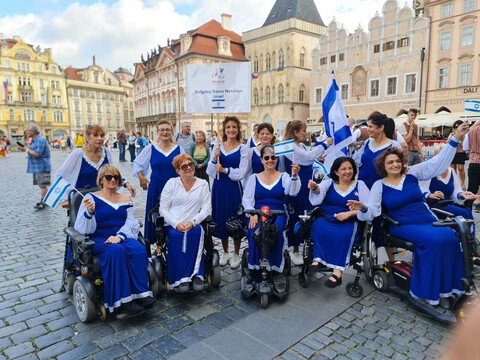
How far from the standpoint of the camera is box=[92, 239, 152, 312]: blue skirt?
10.6ft

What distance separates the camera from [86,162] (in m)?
4.30

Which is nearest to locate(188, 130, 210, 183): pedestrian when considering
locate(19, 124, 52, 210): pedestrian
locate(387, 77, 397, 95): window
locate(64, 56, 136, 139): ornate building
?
locate(19, 124, 52, 210): pedestrian

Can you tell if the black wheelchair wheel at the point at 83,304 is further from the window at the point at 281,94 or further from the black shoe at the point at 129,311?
the window at the point at 281,94

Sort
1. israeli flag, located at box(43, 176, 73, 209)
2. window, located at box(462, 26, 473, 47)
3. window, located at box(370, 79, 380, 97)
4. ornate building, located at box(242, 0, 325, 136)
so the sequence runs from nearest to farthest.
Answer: israeli flag, located at box(43, 176, 73, 209)
window, located at box(462, 26, 473, 47)
window, located at box(370, 79, 380, 97)
ornate building, located at box(242, 0, 325, 136)

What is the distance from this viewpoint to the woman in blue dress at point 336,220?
3857 mm

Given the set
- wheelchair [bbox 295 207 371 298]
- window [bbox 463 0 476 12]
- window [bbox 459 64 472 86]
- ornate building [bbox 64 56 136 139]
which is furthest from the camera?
ornate building [bbox 64 56 136 139]

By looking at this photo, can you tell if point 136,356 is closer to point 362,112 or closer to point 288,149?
point 288,149

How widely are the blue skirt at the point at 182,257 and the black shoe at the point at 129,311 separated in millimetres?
483

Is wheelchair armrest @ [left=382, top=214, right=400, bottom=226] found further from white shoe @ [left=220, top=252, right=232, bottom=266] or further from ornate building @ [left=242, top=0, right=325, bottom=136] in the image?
ornate building @ [left=242, top=0, right=325, bottom=136]

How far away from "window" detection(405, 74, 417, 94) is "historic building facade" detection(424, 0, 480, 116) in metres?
1.12

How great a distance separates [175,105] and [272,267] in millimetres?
50707

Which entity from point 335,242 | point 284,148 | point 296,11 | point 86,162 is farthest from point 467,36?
point 86,162

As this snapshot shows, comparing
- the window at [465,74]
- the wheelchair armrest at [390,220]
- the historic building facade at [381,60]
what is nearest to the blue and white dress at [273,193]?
the wheelchair armrest at [390,220]

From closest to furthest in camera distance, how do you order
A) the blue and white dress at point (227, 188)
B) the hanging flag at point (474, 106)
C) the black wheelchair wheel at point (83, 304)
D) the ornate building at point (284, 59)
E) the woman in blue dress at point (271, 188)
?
1. the black wheelchair wheel at point (83, 304)
2. the woman in blue dress at point (271, 188)
3. the blue and white dress at point (227, 188)
4. the hanging flag at point (474, 106)
5. the ornate building at point (284, 59)
